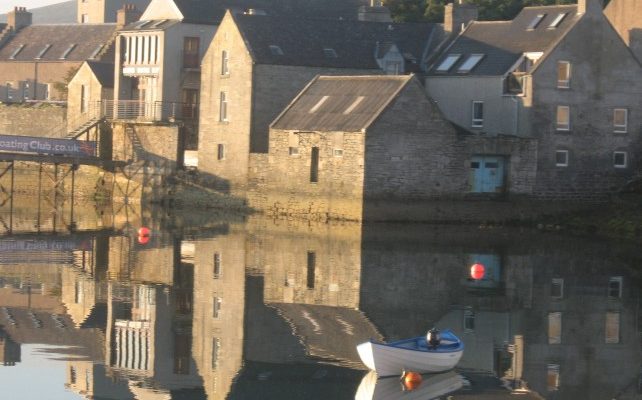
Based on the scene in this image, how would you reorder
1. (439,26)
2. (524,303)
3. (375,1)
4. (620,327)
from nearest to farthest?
1. (620,327)
2. (524,303)
3. (439,26)
4. (375,1)

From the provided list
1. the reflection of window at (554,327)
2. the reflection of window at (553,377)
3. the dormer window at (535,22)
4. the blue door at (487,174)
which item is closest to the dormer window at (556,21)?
the dormer window at (535,22)

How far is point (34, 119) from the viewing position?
3383 inches

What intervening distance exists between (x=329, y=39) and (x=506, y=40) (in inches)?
339

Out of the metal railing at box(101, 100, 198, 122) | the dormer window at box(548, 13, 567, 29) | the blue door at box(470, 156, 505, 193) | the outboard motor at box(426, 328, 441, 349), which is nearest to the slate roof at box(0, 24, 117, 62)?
the metal railing at box(101, 100, 198, 122)

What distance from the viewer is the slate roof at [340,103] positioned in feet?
199

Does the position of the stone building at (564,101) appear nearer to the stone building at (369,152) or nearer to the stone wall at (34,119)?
the stone building at (369,152)

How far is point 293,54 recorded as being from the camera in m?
69.1

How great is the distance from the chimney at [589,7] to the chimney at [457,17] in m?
10.3

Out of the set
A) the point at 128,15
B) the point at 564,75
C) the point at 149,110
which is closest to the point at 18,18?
the point at 128,15

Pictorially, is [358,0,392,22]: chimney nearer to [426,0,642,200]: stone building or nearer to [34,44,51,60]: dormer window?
[426,0,642,200]: stone building

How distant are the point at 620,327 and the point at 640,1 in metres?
38.9

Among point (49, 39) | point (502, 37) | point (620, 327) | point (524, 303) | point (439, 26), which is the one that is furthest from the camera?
point (49, 39)

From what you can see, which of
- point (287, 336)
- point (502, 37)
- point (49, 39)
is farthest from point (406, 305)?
point (49, 39)

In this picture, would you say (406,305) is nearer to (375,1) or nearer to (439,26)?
(439,26)
